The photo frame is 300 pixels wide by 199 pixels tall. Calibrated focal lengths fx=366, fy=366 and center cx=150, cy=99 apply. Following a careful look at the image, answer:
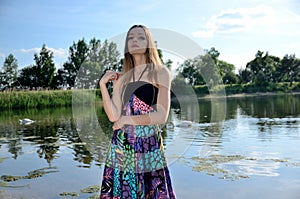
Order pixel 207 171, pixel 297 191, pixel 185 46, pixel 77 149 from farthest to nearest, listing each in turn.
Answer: pixel 77 149 → pixel 207 171 → pixel 297 191 → pixel 185 46

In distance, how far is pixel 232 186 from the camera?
4945mm

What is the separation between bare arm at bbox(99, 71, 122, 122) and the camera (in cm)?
204

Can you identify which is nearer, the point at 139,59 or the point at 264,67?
the point at 139,59

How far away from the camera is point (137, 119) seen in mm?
2051

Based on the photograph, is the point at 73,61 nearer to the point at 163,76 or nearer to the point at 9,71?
the point at 9,71

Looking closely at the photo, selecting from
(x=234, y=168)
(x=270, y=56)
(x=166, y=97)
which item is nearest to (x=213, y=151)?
(x=234, y=168)

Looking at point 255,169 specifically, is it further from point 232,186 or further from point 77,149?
point 77,149

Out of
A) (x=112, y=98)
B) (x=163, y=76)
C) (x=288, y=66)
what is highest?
(x=288, y=66)

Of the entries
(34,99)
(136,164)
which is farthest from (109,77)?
(34,99)

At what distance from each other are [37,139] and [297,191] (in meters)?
7.27

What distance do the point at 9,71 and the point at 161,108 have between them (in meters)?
39.5

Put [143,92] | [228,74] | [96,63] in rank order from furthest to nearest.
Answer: [228,74]
[96,63]
[143,92]

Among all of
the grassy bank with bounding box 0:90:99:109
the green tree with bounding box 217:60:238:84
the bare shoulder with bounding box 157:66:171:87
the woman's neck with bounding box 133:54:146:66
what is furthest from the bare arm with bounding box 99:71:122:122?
the green tree with bounding box 217:60:238:84

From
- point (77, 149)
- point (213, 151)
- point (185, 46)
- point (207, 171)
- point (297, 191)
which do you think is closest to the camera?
point (185, 46)
